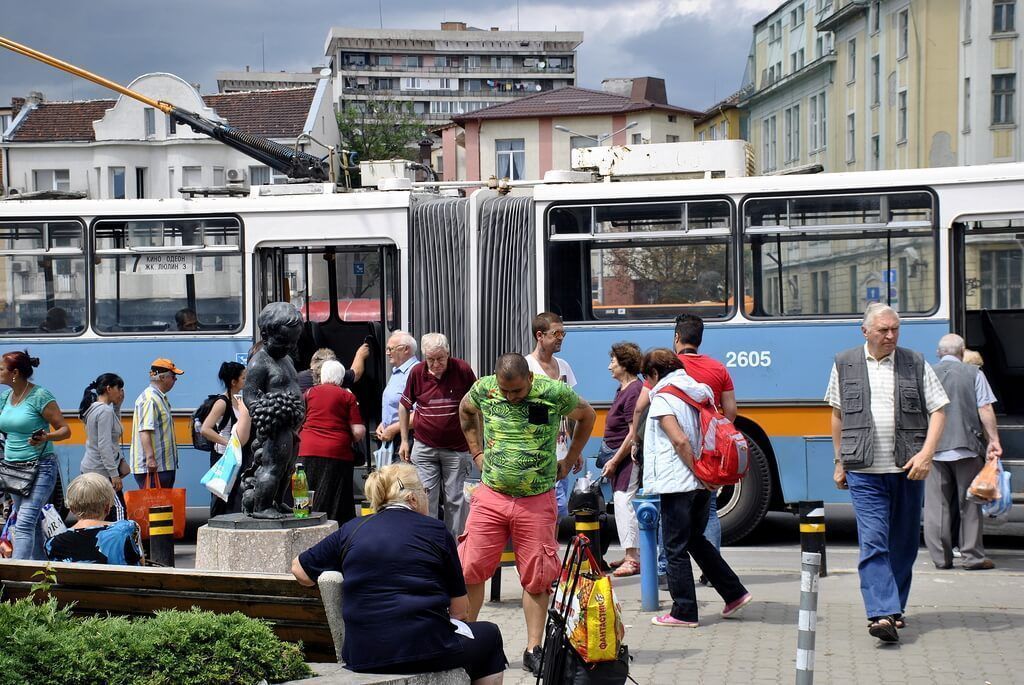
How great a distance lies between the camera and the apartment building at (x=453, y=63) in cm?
15412

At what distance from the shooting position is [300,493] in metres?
8.22

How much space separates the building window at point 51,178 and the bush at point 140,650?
61.8 metres

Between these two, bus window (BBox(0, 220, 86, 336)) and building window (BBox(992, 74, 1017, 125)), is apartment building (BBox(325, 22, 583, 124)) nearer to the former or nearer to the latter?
building window (BBox(992, 74, 1017, 125))

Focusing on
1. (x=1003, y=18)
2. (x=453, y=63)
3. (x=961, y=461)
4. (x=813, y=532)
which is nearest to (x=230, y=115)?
(x=1003, y=18)

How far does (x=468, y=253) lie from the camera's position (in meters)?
13.6

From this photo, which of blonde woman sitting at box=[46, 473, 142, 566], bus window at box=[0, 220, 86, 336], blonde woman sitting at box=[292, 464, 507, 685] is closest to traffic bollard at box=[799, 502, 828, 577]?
blonde woman sitting at box=[292, 464, 507, 685]

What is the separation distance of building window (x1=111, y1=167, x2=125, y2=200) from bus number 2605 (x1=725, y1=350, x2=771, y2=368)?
5483cm

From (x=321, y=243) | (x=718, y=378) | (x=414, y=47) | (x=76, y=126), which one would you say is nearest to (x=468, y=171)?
(x=76, y=126)

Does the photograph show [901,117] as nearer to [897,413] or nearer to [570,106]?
[570,106]

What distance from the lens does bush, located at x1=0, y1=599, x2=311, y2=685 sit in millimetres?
5680

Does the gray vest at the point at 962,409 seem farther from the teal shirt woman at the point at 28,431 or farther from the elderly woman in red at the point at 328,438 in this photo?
the teal shirt woman at the point at 28,431

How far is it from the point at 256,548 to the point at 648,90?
206 ft

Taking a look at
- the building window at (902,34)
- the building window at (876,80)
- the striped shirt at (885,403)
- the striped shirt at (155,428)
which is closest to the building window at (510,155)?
the building window at (876,80)

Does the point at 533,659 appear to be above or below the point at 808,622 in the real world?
below
